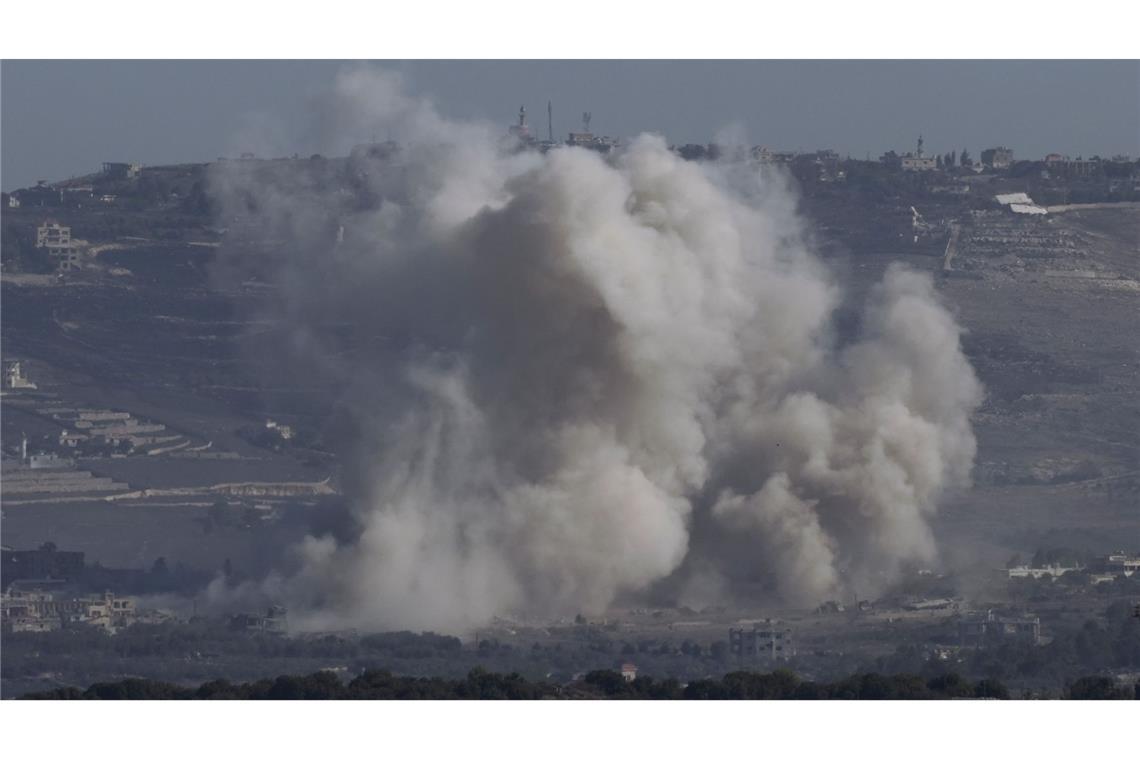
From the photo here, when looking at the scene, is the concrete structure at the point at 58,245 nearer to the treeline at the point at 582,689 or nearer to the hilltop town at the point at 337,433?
the hilltop town at the point at 337,433

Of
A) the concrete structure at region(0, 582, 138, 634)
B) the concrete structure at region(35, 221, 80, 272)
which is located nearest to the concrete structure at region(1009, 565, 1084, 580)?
the concrete structure at region(0, 582, 138, 634)

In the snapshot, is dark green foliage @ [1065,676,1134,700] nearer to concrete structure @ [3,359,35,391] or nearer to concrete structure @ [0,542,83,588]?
concrete structure @ [0,542,83,588]

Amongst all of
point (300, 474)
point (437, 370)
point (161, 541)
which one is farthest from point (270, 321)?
point (437, 370)

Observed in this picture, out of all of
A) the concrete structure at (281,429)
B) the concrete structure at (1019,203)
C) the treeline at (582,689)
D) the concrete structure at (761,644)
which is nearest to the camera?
the treeline at (582,689)

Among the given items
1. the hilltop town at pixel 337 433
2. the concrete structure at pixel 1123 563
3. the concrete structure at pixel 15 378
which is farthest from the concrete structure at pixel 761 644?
the concrete structure at pixel 15 378

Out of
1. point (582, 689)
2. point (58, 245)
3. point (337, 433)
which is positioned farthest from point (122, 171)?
point (582, 689)

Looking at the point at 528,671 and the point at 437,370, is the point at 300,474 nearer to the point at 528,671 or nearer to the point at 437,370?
the point at 437,370
